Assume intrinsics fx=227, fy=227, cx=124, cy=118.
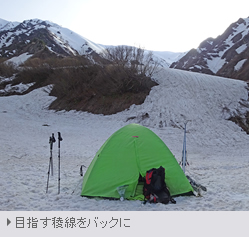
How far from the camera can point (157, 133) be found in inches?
689

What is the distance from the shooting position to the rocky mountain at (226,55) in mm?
50359

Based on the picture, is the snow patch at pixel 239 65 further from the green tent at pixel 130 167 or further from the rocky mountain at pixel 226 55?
the green tent at pixel 130 167

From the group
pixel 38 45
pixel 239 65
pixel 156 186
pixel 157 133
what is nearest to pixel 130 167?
pixel 156 186

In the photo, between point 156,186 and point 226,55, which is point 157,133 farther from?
point 226,55

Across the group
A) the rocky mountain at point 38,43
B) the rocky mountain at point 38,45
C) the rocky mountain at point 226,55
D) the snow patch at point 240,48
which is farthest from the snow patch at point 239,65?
the rocky mountain at point 38,43

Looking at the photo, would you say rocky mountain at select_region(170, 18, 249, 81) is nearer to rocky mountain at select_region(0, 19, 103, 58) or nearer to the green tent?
rocky mountain at select_region(0, 19, 103, 58)

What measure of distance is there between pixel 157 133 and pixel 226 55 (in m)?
59.3

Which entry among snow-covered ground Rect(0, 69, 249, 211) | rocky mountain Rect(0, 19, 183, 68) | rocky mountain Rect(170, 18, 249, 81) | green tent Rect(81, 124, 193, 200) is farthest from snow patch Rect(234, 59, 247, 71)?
green tent Rect(81, 124, 193, 200)

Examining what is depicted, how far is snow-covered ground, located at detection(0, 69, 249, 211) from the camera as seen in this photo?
19.0 feet

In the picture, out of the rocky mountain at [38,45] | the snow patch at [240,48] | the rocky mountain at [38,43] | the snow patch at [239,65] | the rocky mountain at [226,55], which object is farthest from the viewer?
the rocky mountain at [38,43]

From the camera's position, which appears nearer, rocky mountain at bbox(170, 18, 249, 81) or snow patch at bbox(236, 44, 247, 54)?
rocky mountain at bbox(170, 18, 249, 81)

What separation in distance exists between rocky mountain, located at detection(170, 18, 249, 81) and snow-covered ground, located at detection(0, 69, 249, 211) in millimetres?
23112

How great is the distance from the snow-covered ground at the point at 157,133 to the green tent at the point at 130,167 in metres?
0.32
